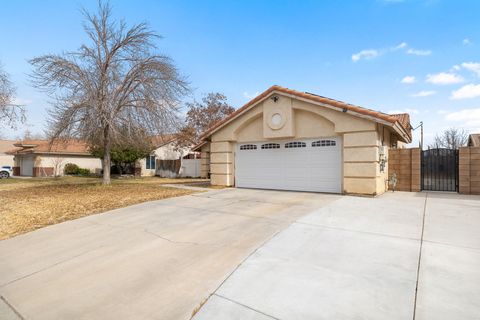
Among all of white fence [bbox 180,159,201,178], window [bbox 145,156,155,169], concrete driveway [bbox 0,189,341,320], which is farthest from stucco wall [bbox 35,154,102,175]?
concrete driveway [bbox 0,189,341,320]

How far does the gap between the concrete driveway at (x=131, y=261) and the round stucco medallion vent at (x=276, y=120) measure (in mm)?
4771

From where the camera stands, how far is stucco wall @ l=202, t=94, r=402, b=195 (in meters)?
9.74

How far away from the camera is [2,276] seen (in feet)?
14.3

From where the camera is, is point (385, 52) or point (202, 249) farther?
point (385, 52)

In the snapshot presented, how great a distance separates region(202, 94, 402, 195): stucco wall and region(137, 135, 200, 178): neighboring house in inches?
414

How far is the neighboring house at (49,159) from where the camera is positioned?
27.0 meters

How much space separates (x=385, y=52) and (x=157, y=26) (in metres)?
12.0

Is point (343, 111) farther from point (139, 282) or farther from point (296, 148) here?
point (139, 282)

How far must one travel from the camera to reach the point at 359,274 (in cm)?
358

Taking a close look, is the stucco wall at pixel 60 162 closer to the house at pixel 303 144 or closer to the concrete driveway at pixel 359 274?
the house at pixel 303 144

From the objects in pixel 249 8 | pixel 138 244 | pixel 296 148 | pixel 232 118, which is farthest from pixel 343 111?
pixel 138 244

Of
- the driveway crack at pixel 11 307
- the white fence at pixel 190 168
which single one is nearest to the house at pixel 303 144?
the white fence at pixel 190 168

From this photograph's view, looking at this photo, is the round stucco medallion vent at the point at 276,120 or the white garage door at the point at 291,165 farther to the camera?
the round stucco medallion vent at the point at 276,120

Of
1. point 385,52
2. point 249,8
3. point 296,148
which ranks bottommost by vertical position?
point 296,148
